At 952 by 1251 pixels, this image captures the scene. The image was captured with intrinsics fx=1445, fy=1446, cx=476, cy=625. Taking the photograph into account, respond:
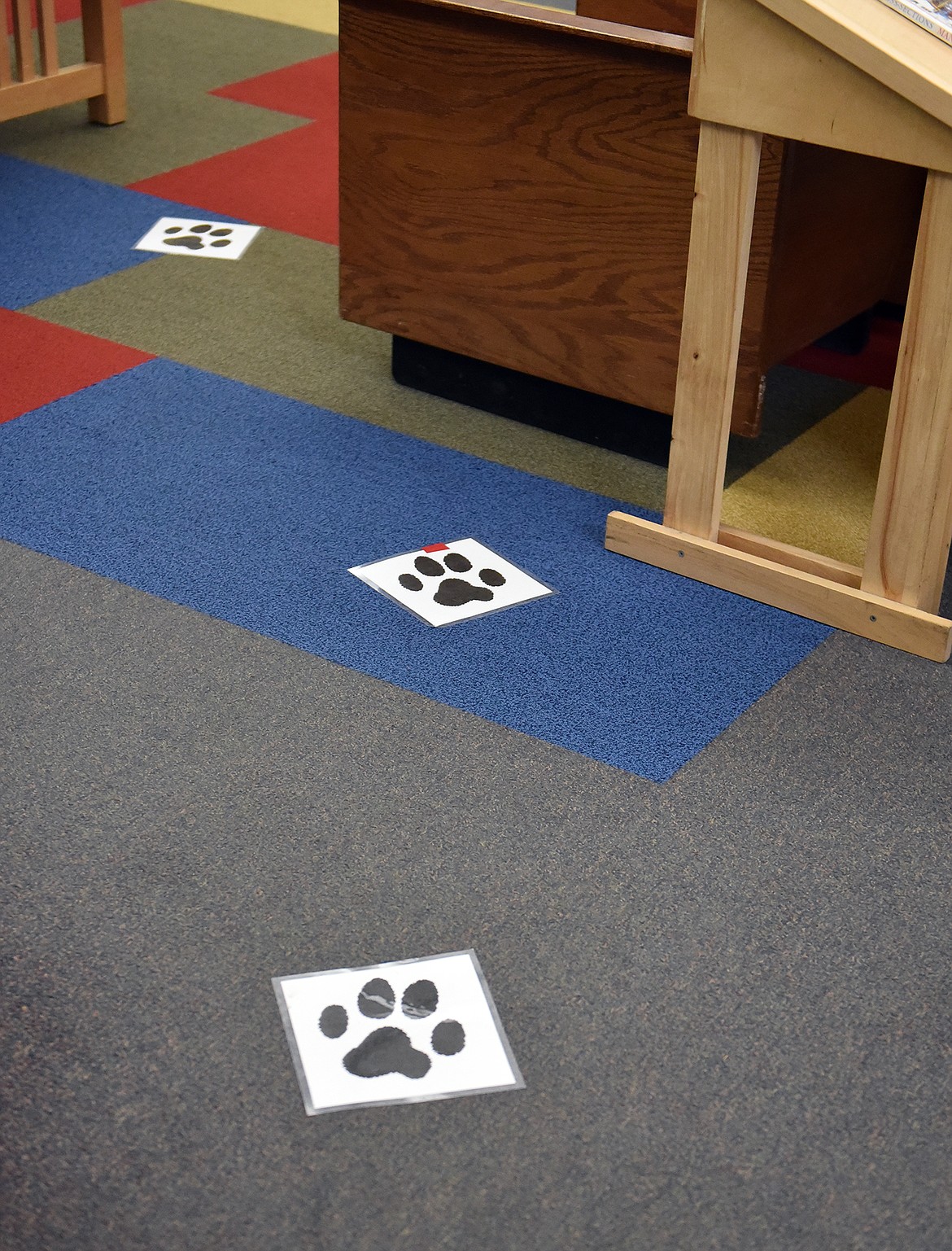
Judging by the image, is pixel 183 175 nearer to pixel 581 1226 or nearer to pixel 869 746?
pixel 869 746

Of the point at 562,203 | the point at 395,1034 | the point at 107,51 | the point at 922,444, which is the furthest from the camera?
the point at 107,51

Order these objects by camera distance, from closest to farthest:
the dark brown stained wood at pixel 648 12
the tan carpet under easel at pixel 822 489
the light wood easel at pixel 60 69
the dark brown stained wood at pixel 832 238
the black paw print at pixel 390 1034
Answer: the black paw print at pixel 390 1034
the dark brown stained wood at pixel 832 238
the tan carpet under easel at pixel 822 489
the dark brown stained wood at pixel 648 12
the light wood easel at pixel 60 69

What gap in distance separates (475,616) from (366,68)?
1024 mm

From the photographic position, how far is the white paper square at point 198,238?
3.43m

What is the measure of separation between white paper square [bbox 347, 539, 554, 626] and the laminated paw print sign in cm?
74

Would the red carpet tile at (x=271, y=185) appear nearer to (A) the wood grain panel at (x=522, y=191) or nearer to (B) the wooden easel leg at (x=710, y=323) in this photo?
(A) the wood grain panel at (x=522, y=191)

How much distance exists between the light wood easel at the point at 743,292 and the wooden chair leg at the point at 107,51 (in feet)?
8.32

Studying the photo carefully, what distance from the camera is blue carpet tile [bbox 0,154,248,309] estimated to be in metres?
3.28

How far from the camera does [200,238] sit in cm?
348

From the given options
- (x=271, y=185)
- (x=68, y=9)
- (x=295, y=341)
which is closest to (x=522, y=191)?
(x=295, y=341)

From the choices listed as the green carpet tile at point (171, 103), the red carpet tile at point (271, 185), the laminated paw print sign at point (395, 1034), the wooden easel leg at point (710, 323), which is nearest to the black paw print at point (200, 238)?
the red carpet tile at point (271, 185)

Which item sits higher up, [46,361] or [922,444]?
[922,444]

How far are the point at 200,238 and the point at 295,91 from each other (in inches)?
54.7

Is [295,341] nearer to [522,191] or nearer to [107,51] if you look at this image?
[522,191]
